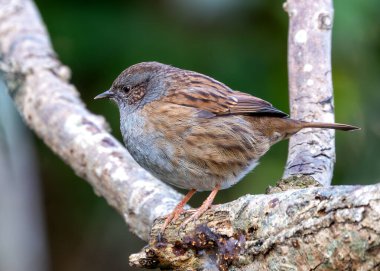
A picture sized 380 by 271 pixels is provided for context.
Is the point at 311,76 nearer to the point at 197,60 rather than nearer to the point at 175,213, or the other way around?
the point at 175,213

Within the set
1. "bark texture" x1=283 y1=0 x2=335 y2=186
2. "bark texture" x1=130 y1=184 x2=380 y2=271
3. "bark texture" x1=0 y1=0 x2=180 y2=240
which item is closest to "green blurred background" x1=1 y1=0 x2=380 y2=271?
"bark texture" x1=0 y1=0 x2=180 y2=240

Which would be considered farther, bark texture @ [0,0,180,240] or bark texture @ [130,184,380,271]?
A: bark texture @ [0,0,180,240]

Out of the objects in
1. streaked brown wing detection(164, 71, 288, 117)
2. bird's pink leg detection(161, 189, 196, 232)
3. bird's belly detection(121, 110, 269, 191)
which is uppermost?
streaked brown wing detection(164, 71, 288, 117)

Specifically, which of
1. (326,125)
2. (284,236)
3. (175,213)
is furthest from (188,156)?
(284,236)

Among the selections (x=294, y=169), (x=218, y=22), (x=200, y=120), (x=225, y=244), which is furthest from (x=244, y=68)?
(x=225, y=244)

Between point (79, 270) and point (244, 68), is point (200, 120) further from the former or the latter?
point (79, 270)

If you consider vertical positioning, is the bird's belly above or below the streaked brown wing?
below

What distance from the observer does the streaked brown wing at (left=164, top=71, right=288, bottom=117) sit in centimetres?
418

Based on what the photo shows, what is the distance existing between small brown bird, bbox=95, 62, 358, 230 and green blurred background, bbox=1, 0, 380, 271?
4.41 feet

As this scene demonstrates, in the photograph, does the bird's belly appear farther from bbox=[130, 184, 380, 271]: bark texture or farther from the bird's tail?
bbox=[130, 184, 380, 271]: bark texture

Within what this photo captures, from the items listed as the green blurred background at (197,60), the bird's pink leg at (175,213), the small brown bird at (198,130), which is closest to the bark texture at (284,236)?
the bird's pink leg at (175,213)

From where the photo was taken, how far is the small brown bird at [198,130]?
395cm

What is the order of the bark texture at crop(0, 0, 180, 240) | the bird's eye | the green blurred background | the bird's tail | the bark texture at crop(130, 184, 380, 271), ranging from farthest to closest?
the green blurred background
the bird's eye
the bark texture at crop(0, 0, 180, 240)
the bird's tail
the bark texture at crop(130, 184, 380, 271)

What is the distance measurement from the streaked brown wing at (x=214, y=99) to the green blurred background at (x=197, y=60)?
1.36 m
